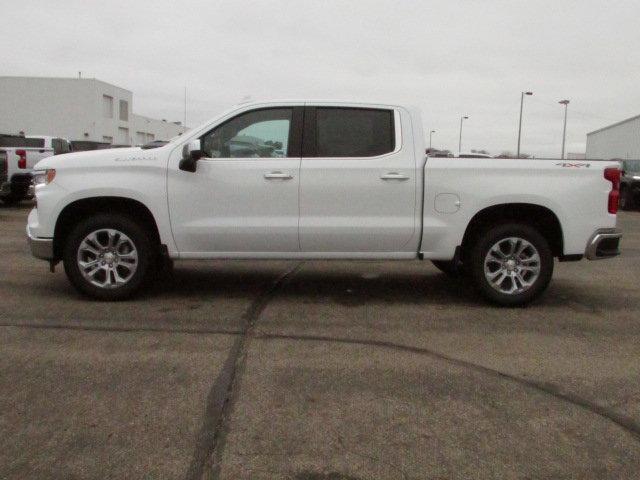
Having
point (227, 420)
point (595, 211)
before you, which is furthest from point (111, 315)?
point (595, 211)

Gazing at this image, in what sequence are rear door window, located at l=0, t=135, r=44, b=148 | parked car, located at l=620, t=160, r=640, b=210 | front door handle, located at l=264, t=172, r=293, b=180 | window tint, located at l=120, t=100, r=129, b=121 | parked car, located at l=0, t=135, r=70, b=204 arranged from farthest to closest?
window tint, located at l=120, t=100, r=129, b=121 < parked car, located at l=620, t=160, r=640, b=210 < rear door window, located at l=0, t=135, r=44, b=148 < parked car, located at l=0, t=135, r=70, b=204 < front door handle, located at l=264, t=172, r=293, b=180

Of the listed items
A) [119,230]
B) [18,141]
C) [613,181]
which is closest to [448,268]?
[613,181]

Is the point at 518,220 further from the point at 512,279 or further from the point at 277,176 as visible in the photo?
the point at 277,176

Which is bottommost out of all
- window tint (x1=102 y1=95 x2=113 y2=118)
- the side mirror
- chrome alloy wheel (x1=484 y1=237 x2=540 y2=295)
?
chrome alloy wheel (x1=484 y1=237 x2=540 y2=295)

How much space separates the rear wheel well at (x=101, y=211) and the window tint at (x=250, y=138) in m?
0.89

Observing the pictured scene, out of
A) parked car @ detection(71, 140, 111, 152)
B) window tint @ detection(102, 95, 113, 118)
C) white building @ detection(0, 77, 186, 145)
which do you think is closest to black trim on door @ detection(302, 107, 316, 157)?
parked car @ detection(71, 140, 111, 152)

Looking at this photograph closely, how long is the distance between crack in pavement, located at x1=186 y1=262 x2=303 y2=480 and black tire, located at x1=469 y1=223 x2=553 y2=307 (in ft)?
7.03

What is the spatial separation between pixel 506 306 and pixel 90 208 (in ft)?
13.6

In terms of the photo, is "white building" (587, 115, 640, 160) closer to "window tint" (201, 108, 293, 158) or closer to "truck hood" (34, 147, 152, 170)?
"window tint" (201, 108, 293, 158)

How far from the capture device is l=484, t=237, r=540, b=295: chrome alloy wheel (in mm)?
6395

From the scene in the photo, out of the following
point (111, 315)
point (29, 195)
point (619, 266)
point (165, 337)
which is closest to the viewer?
point (165, 337)

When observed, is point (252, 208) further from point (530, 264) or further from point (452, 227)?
point (530, 264)

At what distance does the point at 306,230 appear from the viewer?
628cm

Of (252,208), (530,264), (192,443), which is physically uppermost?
(252,208)
